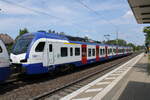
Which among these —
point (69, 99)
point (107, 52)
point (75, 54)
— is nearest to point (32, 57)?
point (69, 99)

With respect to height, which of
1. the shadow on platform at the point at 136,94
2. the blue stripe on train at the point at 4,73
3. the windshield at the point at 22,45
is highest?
the windshield at the point at 22,45

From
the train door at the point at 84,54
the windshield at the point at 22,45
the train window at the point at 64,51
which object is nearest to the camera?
the windshield at the point at 22,45

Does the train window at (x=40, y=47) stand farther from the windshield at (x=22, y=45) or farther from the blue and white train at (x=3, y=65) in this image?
the blue and white train at (x=3, y=65)

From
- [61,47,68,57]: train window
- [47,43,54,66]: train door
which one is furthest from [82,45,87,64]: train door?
[47,43,54,66]: train door

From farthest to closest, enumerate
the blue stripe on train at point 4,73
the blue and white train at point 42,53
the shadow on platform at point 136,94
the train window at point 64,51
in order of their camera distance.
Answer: the train window at point 64,51
the blue and white train at point 42,53
the blue stripe on train at point 4,73
the shadow on platform at point 136,94

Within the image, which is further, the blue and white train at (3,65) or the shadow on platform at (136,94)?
the blue and white train at (3,65)

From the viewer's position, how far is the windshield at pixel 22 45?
10.1 metres

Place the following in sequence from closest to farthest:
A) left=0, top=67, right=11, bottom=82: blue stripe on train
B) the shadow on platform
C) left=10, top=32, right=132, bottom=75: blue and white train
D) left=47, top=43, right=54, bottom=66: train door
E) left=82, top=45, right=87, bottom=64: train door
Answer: the shadow on platform, left=0, top=67, right=11, bottom=82: blue stripe on train, left=10, top=32, right=132, bottom=75: blue and white train, left=47, top=43, right=54, bottom=66: train door, left=82, top=45, right=87, bottom=64: train door

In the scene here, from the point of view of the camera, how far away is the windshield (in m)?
10.1

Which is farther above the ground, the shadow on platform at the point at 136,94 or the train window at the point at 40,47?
the train window at the point at 40,47

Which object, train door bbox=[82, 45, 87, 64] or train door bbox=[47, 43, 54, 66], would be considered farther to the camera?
train door bbox=[82, 45, 87, 64]

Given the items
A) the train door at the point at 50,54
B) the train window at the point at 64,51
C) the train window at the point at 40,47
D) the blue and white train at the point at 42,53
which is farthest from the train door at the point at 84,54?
the train window at the point at 40,47

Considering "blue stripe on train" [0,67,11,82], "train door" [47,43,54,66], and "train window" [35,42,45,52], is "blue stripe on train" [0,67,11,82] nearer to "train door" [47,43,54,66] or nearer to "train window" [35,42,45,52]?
"train window" [35,42,45,52]

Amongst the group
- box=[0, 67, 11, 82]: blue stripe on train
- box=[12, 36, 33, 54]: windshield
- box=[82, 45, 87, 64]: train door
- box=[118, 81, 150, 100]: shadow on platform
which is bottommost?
box=[118, 81, 150, 100]: shadow on platform
